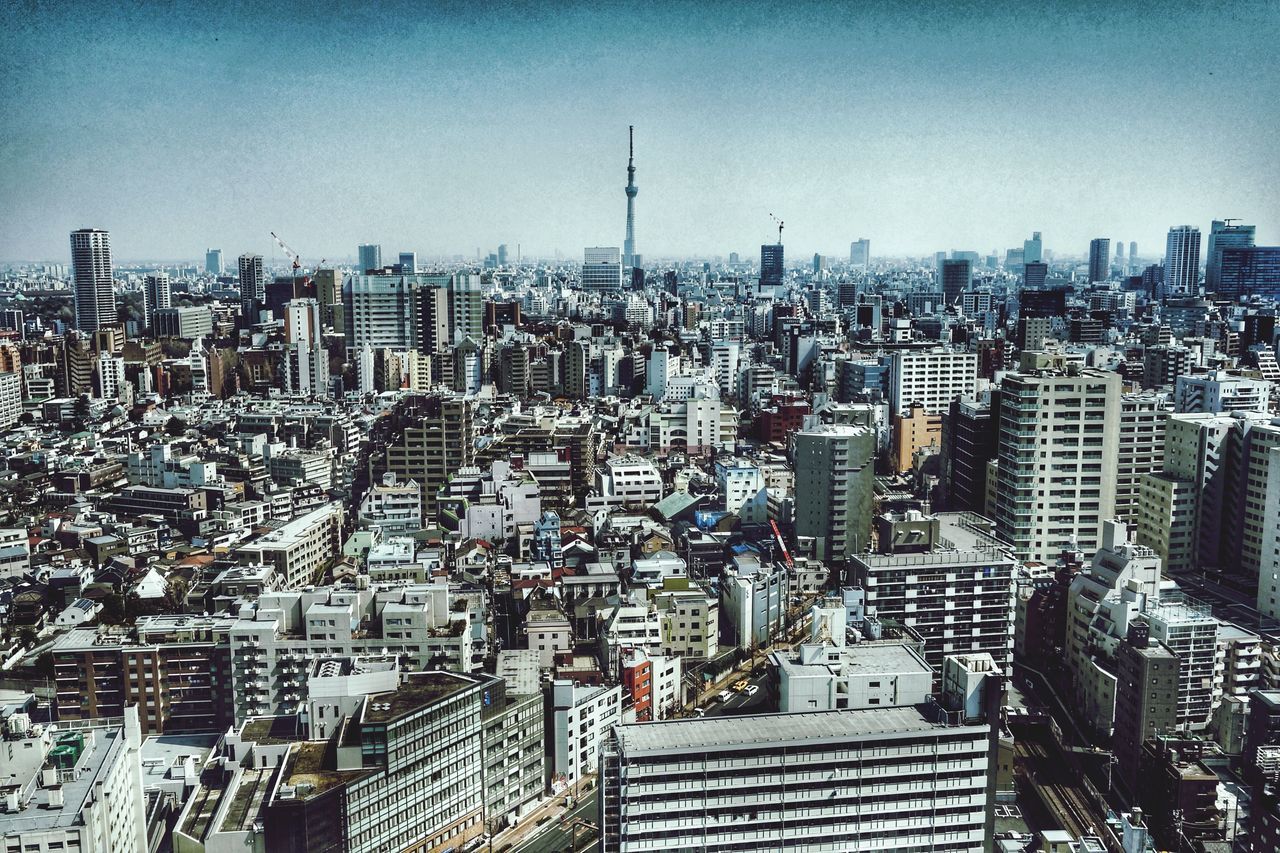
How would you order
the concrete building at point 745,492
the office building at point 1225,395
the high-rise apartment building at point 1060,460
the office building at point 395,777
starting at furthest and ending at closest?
the office building at point 1225,395
the concrete building at point 745,492
the high-rise apartment building at point 1060,460
the office building at point 395,777

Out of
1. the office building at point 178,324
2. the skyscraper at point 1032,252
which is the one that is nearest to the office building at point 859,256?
the skyscraper at point 1032,252

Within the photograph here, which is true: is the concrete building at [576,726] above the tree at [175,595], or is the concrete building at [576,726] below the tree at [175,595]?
below

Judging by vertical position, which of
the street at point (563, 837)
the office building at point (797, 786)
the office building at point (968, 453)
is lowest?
the street at point (563, 837)

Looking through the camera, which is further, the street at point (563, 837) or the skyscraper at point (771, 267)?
the skyscraper at point (771, 267)

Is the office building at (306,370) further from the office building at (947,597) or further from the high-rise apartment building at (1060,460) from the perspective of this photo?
the office building at (947,597)

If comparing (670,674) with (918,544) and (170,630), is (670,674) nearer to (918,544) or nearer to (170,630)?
(918,544)

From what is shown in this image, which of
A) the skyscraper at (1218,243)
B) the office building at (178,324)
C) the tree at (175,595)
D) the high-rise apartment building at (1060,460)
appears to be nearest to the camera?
the tree at (175,595)

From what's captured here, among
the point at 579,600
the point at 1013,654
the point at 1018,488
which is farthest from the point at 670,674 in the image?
the point at 1018,488
